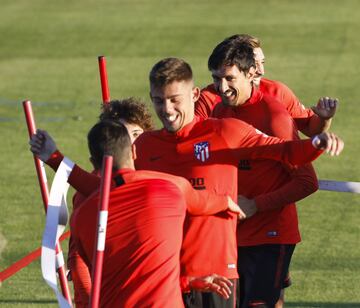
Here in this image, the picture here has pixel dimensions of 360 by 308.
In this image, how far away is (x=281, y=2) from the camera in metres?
29.8

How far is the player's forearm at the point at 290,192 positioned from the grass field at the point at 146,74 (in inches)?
120

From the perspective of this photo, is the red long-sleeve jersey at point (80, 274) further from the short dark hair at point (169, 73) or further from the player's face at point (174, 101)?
the short dark hair at point (169, 73)

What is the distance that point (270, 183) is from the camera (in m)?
7.85

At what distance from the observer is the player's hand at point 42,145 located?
640 centimetres

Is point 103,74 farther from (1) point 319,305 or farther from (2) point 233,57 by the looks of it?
(1) point 319,305

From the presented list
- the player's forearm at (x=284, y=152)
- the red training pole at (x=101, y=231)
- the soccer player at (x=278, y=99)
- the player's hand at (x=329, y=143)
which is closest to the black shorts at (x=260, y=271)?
the soccer player at (x=278, y=99)

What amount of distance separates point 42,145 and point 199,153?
1.03 meters

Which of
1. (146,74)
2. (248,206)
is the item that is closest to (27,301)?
(248,206)

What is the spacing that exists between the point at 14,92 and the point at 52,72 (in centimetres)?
206

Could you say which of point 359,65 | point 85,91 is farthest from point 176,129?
point 359,65

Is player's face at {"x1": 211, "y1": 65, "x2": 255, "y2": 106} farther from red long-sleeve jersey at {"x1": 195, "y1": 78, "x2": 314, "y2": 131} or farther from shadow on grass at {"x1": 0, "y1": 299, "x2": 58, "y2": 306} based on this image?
shadow on grass at {"x1": 0, "y1": 299, "x2": 58, "y2": 306}

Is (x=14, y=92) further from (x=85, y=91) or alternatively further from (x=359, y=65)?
(x=359, y=65)

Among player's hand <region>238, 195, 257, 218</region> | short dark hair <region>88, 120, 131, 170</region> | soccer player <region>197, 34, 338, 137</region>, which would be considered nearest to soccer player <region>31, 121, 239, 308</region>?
short dark hair <region>88, 120, 131, 170</region>

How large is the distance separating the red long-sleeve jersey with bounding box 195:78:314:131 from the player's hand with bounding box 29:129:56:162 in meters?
2.20
